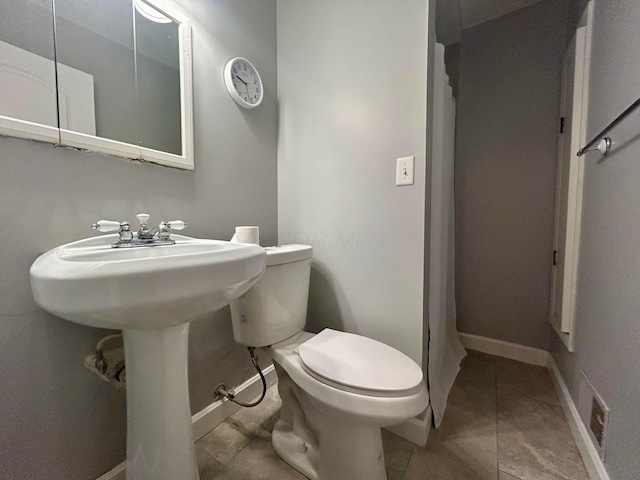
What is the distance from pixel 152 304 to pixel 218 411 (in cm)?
93

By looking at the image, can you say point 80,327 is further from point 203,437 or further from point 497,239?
point 497,239

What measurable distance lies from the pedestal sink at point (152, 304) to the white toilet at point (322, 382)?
1.06 ft

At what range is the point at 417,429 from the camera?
1.00 metres

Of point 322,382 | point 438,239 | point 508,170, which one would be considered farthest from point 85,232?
point 508,170

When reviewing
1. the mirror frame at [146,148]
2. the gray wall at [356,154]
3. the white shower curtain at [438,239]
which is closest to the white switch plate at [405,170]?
the gray wall at [356,154]

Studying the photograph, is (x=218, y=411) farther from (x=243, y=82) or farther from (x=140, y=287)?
(x=243, y=82)

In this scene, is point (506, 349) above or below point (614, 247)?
below

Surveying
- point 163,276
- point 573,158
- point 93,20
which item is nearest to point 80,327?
point 163,276

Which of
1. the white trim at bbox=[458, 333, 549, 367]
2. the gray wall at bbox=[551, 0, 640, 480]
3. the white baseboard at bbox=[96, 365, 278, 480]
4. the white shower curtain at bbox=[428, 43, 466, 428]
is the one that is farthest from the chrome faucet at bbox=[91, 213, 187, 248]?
the white trim at bbox=[458, 333, 549, 367]

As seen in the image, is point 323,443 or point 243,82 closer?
A: point 323,443

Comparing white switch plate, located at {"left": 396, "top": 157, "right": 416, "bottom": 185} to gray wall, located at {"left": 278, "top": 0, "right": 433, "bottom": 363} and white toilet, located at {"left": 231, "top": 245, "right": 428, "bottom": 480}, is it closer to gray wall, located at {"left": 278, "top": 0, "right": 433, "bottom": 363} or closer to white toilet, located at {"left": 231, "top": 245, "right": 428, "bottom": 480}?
gray wall, located at {"left": 278, "top": 0, "right": 433, "bottom": 363}

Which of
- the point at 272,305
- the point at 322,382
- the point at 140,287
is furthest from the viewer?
the point at 272,305

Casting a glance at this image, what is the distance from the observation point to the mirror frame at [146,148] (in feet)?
2.10

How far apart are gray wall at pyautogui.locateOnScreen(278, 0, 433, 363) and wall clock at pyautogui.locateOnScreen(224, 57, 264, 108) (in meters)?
0.18
